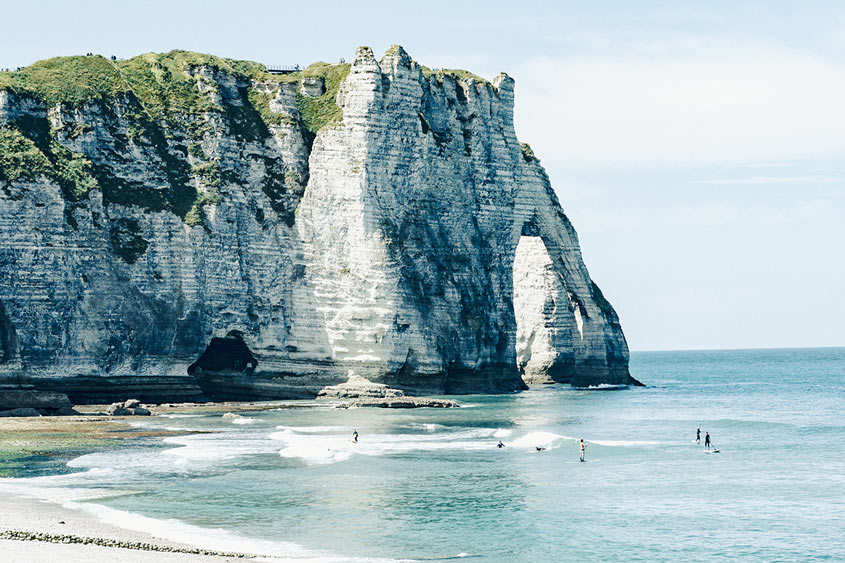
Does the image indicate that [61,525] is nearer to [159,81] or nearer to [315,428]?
[315,428]

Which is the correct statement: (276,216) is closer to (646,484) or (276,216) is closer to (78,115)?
(78,115)

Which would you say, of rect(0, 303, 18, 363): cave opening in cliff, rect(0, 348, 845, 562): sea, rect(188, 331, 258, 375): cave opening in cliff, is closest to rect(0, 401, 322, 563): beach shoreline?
rect(0, 348, 845, 562): sea

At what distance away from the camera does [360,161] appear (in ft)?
294

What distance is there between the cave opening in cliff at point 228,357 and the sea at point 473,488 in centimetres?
1492

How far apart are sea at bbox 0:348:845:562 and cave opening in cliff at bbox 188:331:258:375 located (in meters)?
14.9

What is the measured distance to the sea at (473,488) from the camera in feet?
112

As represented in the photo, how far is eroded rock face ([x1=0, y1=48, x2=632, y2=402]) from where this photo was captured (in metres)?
81.8

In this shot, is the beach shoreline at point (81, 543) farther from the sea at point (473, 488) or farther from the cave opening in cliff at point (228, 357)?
the cave opening in cliff at point (228, 357)

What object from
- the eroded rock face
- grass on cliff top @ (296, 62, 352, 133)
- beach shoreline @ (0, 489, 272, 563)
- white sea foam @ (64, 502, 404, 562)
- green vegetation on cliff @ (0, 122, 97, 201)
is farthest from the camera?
grass on cliff top @ (296, 62, 352, 133)

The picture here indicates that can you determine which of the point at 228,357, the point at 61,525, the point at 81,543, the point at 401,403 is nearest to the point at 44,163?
the point at 228,357

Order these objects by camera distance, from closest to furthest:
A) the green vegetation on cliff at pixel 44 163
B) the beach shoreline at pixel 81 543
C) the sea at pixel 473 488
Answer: the beach shoreline at pixel 81 543
the sea at pixel 473 488
the green vegetation on cliff at pixel 44 163

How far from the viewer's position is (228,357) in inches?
3568

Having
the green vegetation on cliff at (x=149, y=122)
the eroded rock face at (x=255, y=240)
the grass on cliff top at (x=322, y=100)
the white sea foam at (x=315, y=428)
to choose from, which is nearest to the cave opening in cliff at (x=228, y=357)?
the eroded rock face at (x=255, y=240)

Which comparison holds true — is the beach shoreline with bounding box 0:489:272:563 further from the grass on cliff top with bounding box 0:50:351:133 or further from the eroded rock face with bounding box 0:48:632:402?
the grass on cliff top with bounding box 0:50:351:133
